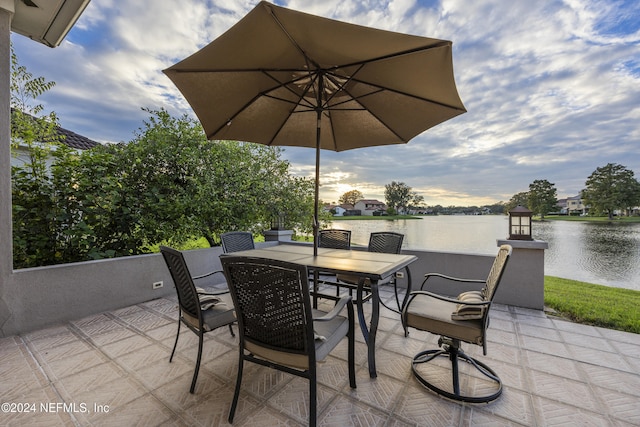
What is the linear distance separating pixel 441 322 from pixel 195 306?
185 centimetres

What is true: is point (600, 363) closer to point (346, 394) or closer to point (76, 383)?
point (346, 394)

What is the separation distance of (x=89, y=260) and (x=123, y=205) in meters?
0.94

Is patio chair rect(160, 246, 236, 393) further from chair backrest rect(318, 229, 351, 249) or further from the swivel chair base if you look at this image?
chair backrest rect(318, 229, 351, 249)

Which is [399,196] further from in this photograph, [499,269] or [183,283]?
[183,283]

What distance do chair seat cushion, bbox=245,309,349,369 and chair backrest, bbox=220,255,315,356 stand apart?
31mm

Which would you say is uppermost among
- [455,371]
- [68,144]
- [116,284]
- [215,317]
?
[68,144]

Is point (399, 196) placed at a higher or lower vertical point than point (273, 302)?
higher

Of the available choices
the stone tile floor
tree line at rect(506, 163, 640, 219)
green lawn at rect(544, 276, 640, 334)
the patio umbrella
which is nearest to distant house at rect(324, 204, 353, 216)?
the patio umbrella

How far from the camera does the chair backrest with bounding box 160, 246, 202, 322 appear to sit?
6.04 feet

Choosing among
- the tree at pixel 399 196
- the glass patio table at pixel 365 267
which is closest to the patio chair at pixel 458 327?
→ the glass patio table at pixel 365 267

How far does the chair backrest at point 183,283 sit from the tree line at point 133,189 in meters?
2.49

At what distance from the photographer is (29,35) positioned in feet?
11.2

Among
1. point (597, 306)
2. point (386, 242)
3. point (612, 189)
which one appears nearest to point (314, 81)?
point (386, 242)

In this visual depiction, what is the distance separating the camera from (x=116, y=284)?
3496 mm
